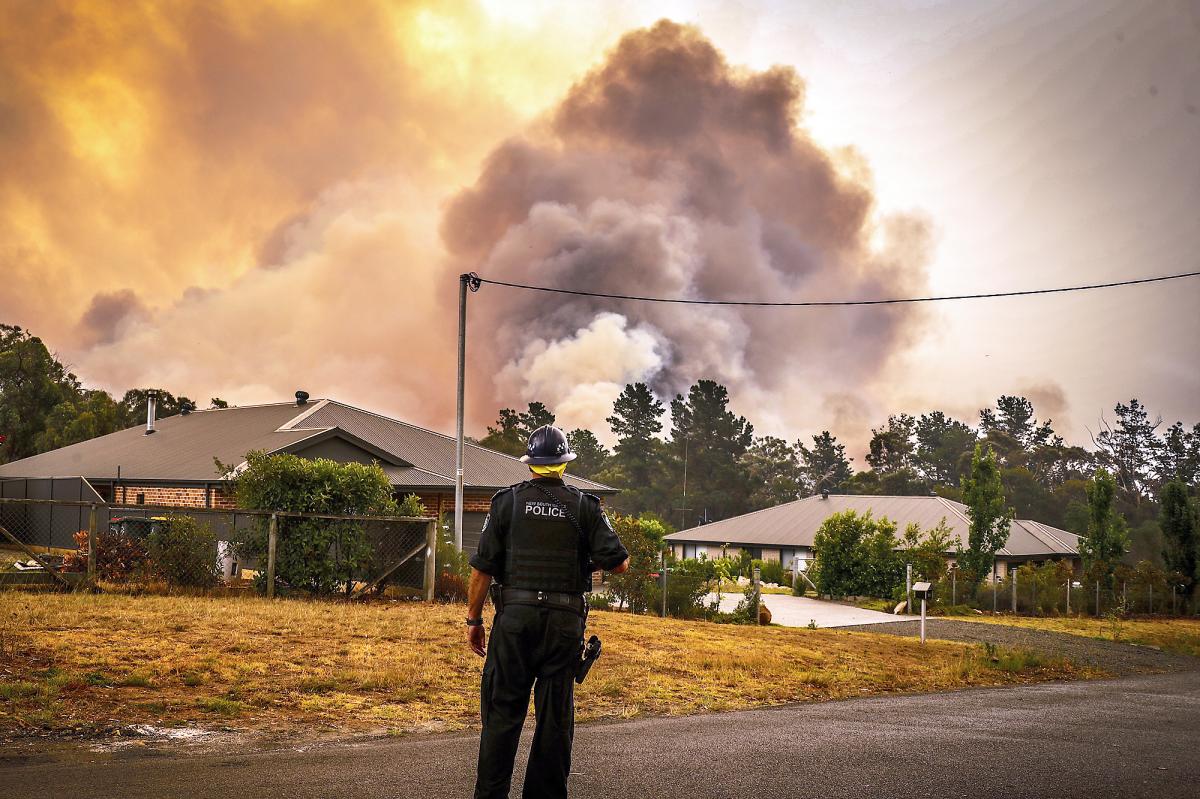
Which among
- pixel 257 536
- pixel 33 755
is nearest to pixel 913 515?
pixel 257 536

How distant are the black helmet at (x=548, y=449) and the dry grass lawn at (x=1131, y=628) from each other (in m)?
19.0

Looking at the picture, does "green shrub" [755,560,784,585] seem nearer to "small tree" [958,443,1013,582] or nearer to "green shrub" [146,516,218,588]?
"small tree" [958,443,1013,582]

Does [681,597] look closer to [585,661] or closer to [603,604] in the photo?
[603,604]

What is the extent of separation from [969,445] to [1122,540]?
70.5 m

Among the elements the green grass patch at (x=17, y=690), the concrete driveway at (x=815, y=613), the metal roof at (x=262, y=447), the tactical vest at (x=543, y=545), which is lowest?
the concrete driveway at (x=815, y=613)

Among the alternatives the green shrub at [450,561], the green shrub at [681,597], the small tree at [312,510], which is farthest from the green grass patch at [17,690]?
the green shrub at [681,597]

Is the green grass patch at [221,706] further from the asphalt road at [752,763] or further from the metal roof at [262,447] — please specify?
the metal roof at [262,447]

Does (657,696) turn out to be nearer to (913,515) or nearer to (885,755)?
(885,755)

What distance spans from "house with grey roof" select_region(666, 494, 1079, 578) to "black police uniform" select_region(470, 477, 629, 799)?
133 ft

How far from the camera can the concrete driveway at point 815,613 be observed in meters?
24.2

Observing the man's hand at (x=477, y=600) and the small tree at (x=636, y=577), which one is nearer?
the man's hand at (x=477, y=600)

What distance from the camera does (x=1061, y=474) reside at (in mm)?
98000

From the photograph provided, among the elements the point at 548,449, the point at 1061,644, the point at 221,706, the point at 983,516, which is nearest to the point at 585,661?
the point at 548,449

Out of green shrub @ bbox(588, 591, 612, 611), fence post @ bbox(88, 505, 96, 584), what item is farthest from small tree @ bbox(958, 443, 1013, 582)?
fence post @ bbox(88, 505, 96, 584)
